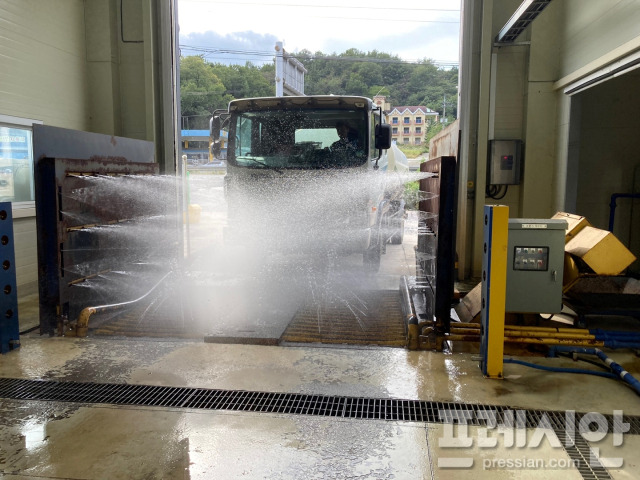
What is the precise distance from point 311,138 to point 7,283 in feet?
12.0

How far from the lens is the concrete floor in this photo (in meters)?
2.71

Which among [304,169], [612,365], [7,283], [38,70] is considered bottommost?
[612,365]

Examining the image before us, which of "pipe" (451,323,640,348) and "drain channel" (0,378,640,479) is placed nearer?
"drain channel" (0,378,640,479)

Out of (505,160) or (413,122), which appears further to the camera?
(413,122)

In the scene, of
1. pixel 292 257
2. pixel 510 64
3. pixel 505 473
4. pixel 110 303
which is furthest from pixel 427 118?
pixel 505 473

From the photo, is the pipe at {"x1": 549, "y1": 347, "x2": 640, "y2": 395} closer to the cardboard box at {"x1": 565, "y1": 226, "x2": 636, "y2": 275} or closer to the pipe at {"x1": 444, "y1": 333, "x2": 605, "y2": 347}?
the pipe at {"x1": 444, "y1": 333, "x2": 605, "y2": 347}

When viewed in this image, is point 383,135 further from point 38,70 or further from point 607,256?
point 38,70

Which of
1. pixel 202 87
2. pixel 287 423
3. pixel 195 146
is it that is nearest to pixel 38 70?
pixel 195 146

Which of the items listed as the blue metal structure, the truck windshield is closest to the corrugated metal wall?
the blue metal structure

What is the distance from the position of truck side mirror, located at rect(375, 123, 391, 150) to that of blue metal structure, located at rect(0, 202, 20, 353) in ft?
13.3

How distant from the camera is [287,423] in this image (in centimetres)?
320

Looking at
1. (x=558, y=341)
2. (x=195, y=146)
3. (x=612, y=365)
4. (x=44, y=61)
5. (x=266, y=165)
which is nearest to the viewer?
(x=612, y=365)

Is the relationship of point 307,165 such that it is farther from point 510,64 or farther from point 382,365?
point 510,64

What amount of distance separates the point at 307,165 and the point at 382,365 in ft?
9.85
